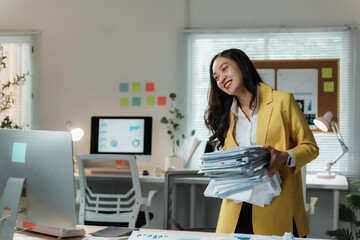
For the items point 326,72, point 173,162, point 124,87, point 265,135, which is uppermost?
point 326,72

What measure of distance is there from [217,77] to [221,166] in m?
0.36

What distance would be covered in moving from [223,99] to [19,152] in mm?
822

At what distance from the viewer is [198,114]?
14.2 feet

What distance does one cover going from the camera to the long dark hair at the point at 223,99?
72.6 inches

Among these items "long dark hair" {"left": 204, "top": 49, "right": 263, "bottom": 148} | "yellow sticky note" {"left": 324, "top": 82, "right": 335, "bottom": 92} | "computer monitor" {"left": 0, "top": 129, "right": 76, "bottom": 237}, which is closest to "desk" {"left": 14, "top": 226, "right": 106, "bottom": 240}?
"computer monitor" {"left": 0, "top": 129, "right": 76, "bottom": 237}

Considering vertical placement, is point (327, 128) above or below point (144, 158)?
above

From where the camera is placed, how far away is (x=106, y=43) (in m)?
4.47

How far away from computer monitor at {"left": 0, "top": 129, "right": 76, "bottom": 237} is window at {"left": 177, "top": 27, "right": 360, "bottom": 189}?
2.76m

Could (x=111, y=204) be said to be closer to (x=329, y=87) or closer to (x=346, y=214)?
(x=346, y=214)

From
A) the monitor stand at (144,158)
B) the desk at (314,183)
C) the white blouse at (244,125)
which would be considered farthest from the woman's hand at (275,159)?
the monitor stand at (144,158)

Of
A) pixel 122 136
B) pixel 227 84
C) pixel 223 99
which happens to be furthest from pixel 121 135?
pixel 227 84

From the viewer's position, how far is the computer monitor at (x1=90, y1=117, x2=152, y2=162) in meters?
4.07

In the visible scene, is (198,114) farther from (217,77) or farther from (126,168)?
(217,77)

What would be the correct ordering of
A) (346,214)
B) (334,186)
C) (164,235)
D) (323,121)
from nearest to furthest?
(164,235), (346,214), (334,186), (323,121)
